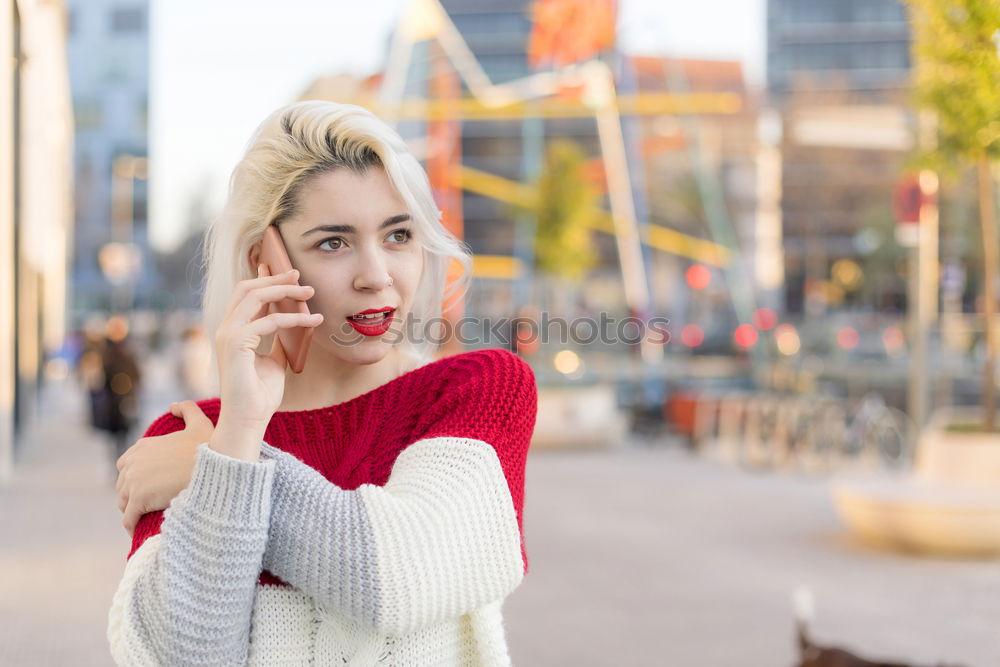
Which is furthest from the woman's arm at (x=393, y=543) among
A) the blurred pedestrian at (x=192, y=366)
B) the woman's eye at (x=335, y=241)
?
the blurred pedestrian at (x=192, y=366)

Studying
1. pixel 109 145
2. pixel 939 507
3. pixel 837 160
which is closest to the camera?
pixel 939 507

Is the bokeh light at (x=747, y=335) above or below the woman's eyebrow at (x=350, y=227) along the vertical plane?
below

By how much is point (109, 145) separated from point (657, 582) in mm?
51680

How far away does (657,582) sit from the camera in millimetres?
7191

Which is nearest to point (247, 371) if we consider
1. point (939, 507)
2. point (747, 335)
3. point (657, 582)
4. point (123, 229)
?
point (657, 582)

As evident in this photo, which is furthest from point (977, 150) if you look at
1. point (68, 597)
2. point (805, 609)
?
point (68, 597)

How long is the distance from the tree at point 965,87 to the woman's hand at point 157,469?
26.7 ft

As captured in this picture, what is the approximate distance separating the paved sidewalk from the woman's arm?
3983 millimetres

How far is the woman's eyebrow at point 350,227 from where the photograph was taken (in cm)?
162

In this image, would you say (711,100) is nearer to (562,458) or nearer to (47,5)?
(562,458)

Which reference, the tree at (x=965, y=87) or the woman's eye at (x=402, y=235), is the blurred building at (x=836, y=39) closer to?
the tree at (x=965, y=87)

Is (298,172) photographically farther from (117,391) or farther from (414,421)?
(117,391)

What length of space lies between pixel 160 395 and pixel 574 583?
2098cm

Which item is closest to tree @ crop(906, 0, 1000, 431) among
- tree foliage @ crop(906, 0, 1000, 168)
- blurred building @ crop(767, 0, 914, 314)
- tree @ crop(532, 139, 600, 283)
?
tree foliage @ crop(906, 0, 1000, 168)
